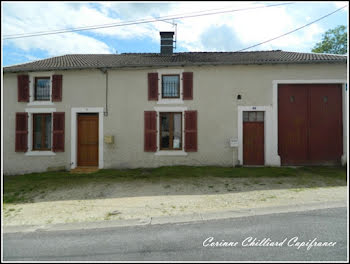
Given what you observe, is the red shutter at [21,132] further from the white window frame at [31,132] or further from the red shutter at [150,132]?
the red shutter at [150,132]

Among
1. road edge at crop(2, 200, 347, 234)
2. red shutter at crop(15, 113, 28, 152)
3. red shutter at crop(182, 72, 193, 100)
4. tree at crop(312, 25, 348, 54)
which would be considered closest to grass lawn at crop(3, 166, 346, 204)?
red shutter at crop(15, 113, 28, 152)

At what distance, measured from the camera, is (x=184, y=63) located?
29.5ft

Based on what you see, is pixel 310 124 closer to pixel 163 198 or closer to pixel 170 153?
pixel 170 153

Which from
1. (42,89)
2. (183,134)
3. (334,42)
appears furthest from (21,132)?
(334,42)

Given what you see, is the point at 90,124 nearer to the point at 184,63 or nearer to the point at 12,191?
the point at 12,191

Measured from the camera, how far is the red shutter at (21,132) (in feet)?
30.6

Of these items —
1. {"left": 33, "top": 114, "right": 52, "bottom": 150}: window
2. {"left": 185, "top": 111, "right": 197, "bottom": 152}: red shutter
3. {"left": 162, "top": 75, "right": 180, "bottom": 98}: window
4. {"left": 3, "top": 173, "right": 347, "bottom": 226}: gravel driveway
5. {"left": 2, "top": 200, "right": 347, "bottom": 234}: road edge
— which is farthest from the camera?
{"left": 33, "top": 114, "right": 52, "bottom": 150}: window

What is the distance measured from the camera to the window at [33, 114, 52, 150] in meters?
9.55

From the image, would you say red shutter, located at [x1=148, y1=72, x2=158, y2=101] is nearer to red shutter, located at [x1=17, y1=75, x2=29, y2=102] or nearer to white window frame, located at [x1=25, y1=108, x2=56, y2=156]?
white window frame, located at [x1=25, y1=108, x2=56, y2=156]

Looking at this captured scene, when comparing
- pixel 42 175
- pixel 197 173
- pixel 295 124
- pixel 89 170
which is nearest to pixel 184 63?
pixel 197 173

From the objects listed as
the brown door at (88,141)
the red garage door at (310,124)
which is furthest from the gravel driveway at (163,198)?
the brown door at (88,141)

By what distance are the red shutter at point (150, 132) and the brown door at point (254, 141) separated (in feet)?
12.4

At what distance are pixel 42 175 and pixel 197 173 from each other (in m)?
6.13

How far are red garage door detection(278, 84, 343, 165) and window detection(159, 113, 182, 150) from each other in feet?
13.8
